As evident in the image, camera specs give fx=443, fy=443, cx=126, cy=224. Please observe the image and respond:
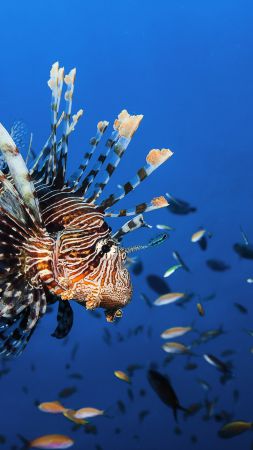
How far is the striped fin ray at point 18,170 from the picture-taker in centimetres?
239

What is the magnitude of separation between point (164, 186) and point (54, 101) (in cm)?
3086

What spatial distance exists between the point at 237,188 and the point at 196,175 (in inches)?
136

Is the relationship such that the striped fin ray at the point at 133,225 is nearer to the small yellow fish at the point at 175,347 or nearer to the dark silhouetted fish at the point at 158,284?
the small yellow fish at the point at 175,347

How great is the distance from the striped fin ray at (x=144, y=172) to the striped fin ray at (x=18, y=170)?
0.60 m

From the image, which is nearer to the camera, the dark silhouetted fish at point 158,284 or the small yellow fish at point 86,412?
the small yellow fish at point 86,412

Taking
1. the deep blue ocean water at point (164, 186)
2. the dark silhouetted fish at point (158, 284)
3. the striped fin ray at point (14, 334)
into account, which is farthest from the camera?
the deep blue ocean water at point (164, 186)

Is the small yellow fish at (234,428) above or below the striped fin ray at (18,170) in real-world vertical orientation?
below

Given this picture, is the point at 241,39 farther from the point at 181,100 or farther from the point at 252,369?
the point at 252,369

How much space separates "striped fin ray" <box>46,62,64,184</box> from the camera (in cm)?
304

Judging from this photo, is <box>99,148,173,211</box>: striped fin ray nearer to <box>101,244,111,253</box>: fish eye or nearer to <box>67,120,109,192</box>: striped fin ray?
<box>101,244,111,253</box>: fish eye

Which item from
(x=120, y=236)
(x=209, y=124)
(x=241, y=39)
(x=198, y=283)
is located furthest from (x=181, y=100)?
(x=120, y=236)

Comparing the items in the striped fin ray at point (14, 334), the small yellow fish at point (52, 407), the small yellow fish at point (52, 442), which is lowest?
the small yellow fish at point (52, 442)

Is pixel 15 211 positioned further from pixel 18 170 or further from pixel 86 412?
pixel 86 412

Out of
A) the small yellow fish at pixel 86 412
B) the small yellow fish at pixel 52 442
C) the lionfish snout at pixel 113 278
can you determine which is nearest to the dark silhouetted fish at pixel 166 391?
the small yellow fish at pixel 86 412
